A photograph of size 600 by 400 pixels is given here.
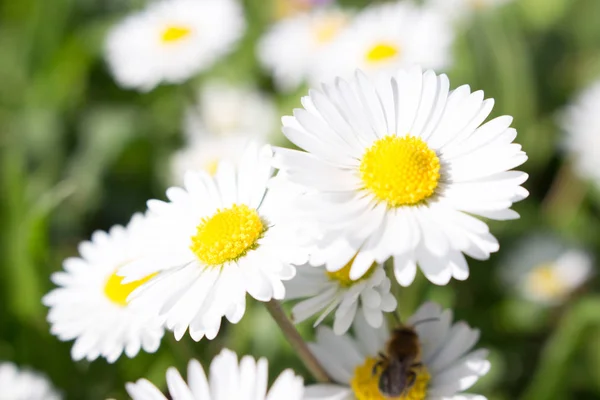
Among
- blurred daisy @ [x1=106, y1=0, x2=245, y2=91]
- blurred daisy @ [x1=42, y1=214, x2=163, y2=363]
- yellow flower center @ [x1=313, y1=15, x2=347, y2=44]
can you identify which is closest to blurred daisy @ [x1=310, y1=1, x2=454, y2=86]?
yellow flower center @ [x1=313, y1=15, x2=347, y2=44]

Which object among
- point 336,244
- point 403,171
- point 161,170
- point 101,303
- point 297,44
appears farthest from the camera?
point 297,44

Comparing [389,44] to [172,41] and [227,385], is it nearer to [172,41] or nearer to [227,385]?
[172,41]

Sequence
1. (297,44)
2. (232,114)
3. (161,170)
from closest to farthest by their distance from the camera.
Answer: (161,170) < (232,114) < (297,44)

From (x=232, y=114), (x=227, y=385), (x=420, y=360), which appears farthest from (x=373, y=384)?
(x=232, y=114)

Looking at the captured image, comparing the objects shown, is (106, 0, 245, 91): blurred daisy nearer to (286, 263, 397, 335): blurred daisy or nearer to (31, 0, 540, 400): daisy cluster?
(31, 0, 540, 400): daisy cluster

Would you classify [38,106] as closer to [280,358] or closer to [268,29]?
[268,29]

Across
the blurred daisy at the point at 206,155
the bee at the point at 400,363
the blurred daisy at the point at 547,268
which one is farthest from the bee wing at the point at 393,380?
the blurred daisy at the point at 206,155
